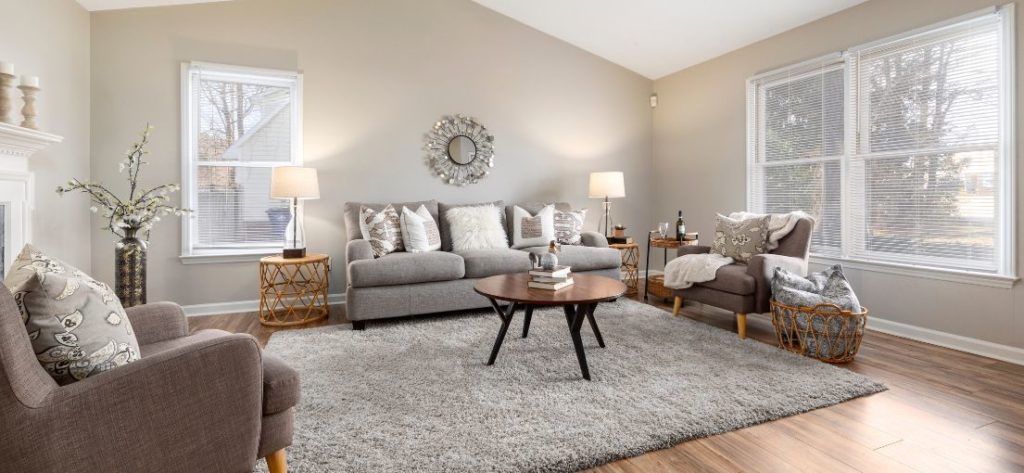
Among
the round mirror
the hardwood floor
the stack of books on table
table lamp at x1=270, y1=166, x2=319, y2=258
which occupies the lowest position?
the hardwood floor

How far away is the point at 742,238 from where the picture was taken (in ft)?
12.2

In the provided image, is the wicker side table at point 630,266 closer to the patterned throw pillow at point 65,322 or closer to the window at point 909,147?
the window at point 909,147

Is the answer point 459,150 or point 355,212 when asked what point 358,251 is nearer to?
point 355,212

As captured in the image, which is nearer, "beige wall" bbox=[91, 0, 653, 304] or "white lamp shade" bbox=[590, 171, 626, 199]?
"beige wall" bbox=[91, 0, 653, 304]

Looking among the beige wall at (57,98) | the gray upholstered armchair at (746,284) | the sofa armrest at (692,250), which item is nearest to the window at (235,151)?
the beige wall at (57,98)

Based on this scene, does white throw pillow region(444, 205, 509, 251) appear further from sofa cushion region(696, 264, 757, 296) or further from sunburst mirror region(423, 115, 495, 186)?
sofa cushion region(696, 264, 757, 296)

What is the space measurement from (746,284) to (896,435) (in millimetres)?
1373

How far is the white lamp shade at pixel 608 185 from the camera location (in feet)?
16.6

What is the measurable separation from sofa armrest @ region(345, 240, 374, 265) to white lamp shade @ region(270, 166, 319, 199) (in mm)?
561

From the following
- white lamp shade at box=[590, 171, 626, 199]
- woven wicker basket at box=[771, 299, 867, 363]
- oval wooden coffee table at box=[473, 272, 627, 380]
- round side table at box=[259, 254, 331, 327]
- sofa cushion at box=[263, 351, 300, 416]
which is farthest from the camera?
white lamp shade at box=[590, 171, 626, 199]

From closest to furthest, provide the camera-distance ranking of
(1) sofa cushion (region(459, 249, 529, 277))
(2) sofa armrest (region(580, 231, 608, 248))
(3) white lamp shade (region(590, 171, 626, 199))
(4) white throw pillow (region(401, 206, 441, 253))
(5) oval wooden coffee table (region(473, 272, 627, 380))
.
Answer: (5) oval wooden coffee table (region(473, 272, 627, 380)) → (1) sofa cushion (region(459, 249, 529, 277)) → (4) white throw pillow (region(401, 206, 441, 253)) → (2) sofa armrest (region(580, 231, 608, 248)) → (3) white lamp shade (region(590, 171, 626, 199))

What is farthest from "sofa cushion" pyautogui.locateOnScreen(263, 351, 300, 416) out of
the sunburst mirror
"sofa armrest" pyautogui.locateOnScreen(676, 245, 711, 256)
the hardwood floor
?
the sunburst mirror

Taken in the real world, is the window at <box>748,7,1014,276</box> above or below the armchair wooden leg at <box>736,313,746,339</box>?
above

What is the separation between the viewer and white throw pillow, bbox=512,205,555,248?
457 centimetres
